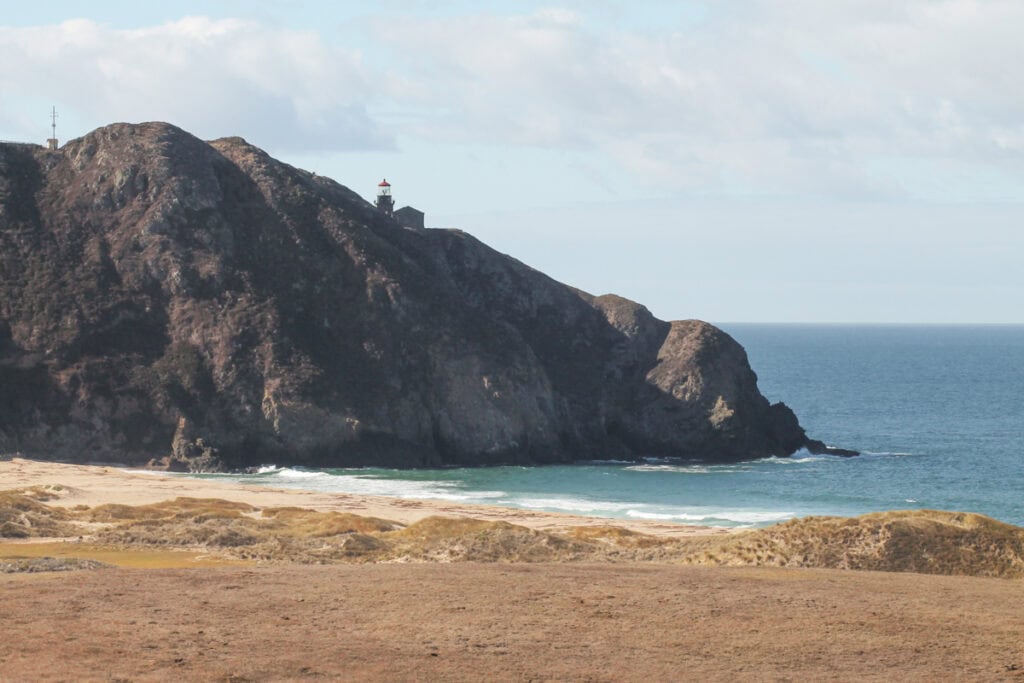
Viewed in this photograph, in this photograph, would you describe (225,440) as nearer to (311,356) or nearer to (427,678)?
(311,356)

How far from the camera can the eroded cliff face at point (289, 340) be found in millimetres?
101000

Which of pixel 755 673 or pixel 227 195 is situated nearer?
pixel 755 673

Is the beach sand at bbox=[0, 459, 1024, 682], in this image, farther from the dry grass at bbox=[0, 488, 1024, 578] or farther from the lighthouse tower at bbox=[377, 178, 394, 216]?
the lighthouse tower at bbox=[377, 178, 394, 216]

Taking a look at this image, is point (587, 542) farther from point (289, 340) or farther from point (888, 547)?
point (289, 340)

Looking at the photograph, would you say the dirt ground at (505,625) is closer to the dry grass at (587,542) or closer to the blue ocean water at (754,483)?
the dry grass at (587,542)

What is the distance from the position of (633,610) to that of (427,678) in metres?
7.58

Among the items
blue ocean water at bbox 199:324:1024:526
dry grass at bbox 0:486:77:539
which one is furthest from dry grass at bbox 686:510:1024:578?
blue ocean water at bbox 199:324:1024:526

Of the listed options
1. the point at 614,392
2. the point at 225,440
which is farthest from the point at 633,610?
the point at 614,392

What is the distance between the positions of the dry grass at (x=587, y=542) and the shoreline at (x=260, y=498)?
1479 centimetres

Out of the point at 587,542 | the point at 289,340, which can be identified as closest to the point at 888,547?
the point at 587,542

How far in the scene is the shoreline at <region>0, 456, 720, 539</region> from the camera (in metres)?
69.9

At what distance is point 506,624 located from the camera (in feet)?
104

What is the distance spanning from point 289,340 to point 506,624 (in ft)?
254

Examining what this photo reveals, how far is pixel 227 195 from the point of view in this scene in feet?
388
